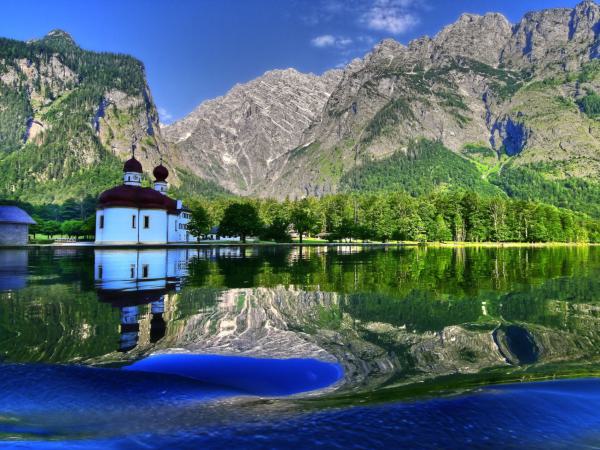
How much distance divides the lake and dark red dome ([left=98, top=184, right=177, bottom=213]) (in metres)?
64.4

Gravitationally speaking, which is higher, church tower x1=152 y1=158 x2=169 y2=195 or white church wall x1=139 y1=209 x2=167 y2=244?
church tower x1=152 y1=158 x2=169 y2=195

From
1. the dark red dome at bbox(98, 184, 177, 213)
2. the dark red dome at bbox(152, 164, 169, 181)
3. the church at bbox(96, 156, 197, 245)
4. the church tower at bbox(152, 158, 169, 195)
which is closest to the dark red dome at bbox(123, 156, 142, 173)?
the church at bbox(96, 156, 197, 245)

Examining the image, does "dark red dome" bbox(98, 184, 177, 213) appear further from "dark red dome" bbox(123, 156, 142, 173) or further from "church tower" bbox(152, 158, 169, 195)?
"church tower" bbox(152, 158, 169, 195)

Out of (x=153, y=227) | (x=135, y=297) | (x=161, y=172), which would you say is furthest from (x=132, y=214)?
(x=135, y=297)

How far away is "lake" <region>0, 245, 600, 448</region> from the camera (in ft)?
19.7

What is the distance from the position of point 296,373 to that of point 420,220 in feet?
379

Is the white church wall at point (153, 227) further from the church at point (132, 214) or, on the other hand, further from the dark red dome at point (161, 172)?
the dark red dome at point (161, 172)

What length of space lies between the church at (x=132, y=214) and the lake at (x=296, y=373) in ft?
208

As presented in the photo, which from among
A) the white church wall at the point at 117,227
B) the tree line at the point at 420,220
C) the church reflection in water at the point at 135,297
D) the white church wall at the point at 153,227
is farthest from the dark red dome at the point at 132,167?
the church reflection in water at the point at 135,297

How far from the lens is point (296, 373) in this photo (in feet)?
28.6

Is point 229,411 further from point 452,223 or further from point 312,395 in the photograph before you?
point 452,223

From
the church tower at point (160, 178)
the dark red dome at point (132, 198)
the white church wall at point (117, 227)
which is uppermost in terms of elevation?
the church tower at point (160, 178)

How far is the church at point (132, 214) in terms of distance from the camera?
3019 inches

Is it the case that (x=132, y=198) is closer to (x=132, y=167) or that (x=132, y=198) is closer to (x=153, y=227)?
(x=153, y=227)
